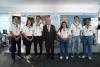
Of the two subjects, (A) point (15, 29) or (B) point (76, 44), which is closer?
(A) point (15, 29)

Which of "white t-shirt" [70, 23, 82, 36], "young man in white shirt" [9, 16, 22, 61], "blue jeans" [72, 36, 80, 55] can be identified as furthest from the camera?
"blue jeans" [72, 36, 80, 55]

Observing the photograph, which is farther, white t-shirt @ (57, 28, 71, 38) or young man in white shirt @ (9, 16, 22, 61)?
white t-shirt @ (57, 28, 71, 38)

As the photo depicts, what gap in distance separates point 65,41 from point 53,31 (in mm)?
505

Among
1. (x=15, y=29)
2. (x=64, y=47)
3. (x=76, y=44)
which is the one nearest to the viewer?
(x=15, y=29)

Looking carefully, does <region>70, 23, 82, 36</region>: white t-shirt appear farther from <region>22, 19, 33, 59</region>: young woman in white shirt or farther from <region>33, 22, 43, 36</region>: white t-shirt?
<region>22, 19, 33, 59</region>: young woman in white shirt

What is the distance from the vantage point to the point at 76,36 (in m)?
6.28

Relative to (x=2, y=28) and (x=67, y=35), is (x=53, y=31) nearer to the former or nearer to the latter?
(x=67, y=35)

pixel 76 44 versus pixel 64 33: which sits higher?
pixel 64 33

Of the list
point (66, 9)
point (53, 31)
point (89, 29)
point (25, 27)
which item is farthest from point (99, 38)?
point (25, 27)

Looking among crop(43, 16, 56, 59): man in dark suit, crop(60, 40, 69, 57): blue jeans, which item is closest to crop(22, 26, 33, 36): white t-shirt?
crop(43, 16, 56, 59): man in dark suit

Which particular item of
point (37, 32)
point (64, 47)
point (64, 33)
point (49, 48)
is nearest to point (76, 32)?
point (64, 33)

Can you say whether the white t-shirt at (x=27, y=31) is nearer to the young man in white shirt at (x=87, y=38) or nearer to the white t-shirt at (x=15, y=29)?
the white t-shirt at (x=15, y=29)

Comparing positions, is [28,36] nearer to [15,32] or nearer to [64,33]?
[15,32]

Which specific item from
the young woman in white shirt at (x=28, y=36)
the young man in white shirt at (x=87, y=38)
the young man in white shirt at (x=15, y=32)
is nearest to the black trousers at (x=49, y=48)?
the young woman in white shirt at (x=28, y=36)
